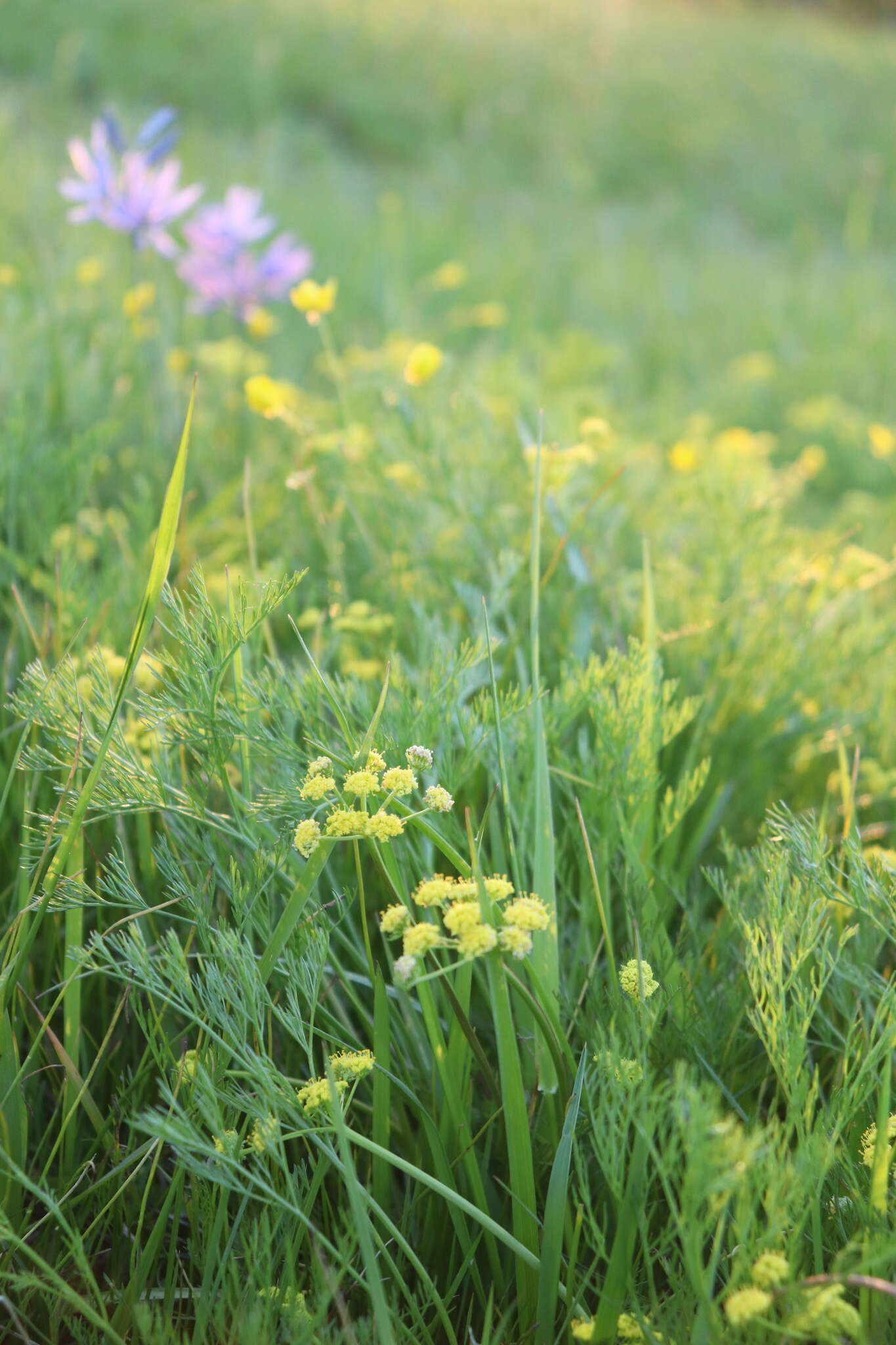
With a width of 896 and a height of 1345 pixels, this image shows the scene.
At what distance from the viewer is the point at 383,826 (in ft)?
1.88

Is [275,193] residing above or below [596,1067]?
above

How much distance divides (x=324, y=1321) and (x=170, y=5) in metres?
8.71

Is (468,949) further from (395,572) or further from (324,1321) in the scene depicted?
(395,572)

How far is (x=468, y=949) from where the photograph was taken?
1.74ft

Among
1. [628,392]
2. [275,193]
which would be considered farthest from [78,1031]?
[275,193]

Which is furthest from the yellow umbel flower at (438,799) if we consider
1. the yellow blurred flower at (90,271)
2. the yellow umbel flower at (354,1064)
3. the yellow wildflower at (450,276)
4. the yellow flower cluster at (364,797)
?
the yellow blurred flower at (90,271)

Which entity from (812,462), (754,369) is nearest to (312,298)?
(812,462)

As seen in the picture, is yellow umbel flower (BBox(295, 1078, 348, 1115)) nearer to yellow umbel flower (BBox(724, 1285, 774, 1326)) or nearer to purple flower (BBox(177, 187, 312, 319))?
yellow umbel flower (BBox(724, 1285, 774, 1326))

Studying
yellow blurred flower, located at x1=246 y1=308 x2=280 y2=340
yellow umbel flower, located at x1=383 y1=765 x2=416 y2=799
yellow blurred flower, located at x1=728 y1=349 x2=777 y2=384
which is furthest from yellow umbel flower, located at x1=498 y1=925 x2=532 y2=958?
yellow blurred flower, located at x1=728 y1=349 x2=777 y2=384

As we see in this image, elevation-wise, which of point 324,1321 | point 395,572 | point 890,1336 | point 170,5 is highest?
point 170,5

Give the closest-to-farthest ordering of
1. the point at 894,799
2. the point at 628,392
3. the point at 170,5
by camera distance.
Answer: the point at 894,799, the point at 628,392, the point at 170,5

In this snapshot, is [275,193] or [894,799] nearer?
[894,799]

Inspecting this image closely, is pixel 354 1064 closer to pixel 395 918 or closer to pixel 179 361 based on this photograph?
pixel 395 918

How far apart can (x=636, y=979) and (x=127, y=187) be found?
4.77 feet
